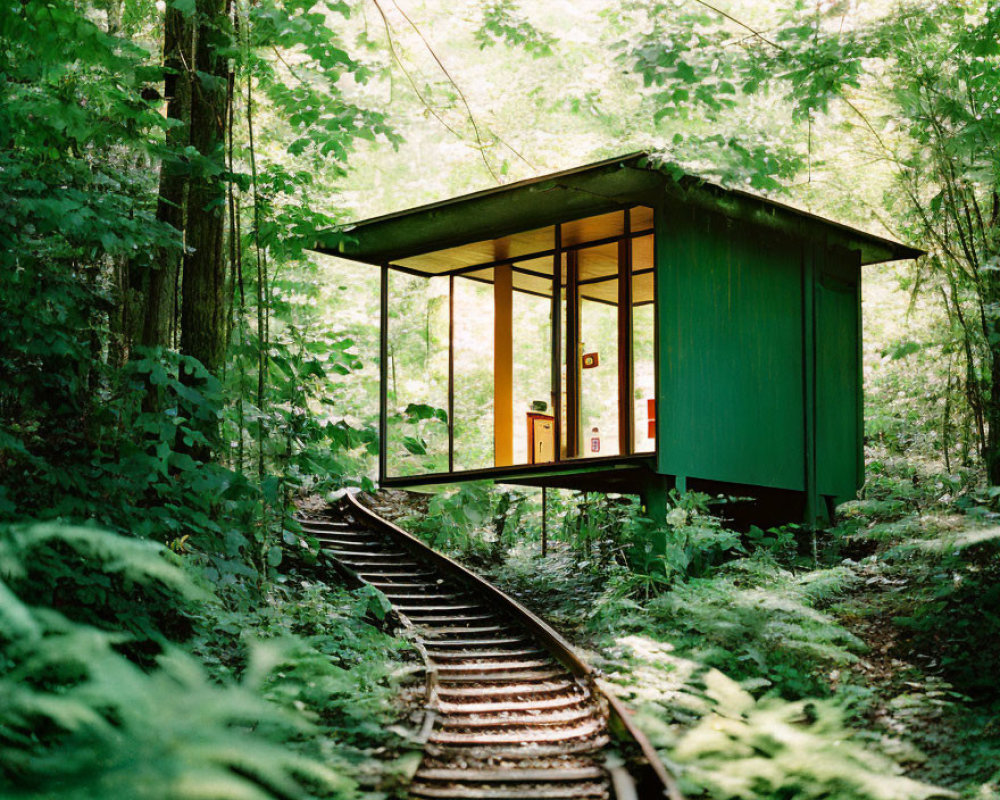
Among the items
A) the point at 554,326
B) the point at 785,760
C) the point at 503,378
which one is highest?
the point at 554,326

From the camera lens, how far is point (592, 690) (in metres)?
7.58

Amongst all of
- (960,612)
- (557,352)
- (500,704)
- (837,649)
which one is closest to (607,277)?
(557,352)

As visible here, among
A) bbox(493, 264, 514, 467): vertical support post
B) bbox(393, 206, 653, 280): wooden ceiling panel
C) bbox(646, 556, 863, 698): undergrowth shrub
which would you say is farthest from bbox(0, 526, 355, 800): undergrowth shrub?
bbox(493, 264, 514, 467): vertical support post

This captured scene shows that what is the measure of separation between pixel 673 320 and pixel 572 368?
1.43 m

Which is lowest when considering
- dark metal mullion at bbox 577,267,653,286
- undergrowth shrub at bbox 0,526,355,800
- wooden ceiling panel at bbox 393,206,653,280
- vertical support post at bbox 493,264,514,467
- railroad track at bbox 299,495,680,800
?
railroad track at bbox 299,495,680,800

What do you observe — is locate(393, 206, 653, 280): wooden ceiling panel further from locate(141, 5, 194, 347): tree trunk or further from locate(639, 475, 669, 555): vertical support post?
locate(141, 5, 194, 347): tree trunk

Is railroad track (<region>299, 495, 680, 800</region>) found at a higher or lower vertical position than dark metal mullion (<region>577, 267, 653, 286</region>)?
lower

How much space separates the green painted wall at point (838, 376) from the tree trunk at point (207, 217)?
27.9 ft

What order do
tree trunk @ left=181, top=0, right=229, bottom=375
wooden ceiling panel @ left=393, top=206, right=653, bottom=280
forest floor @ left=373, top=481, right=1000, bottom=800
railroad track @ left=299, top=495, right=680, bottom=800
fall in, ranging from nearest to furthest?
forest floor @ left=373, top=481, right=1000, bottom=800 → railroad track @ left=299, top=495, right=680, bottom=800 → tree trunk @ left=181, top=0, right=229, bottom=375 → wooden ceiling panel @ left=393, top=206, right=653, bottom=280

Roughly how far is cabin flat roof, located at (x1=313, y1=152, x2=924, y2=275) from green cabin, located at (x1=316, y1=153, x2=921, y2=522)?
0.09 feet

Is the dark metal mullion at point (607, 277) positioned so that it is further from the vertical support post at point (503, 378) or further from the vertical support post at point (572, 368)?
the vertical support post at point (572, 368)

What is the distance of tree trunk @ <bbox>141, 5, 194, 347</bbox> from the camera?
27.2 ft

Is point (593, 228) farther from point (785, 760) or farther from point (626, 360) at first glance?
point (785, 760)

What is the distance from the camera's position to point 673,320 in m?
11.6
